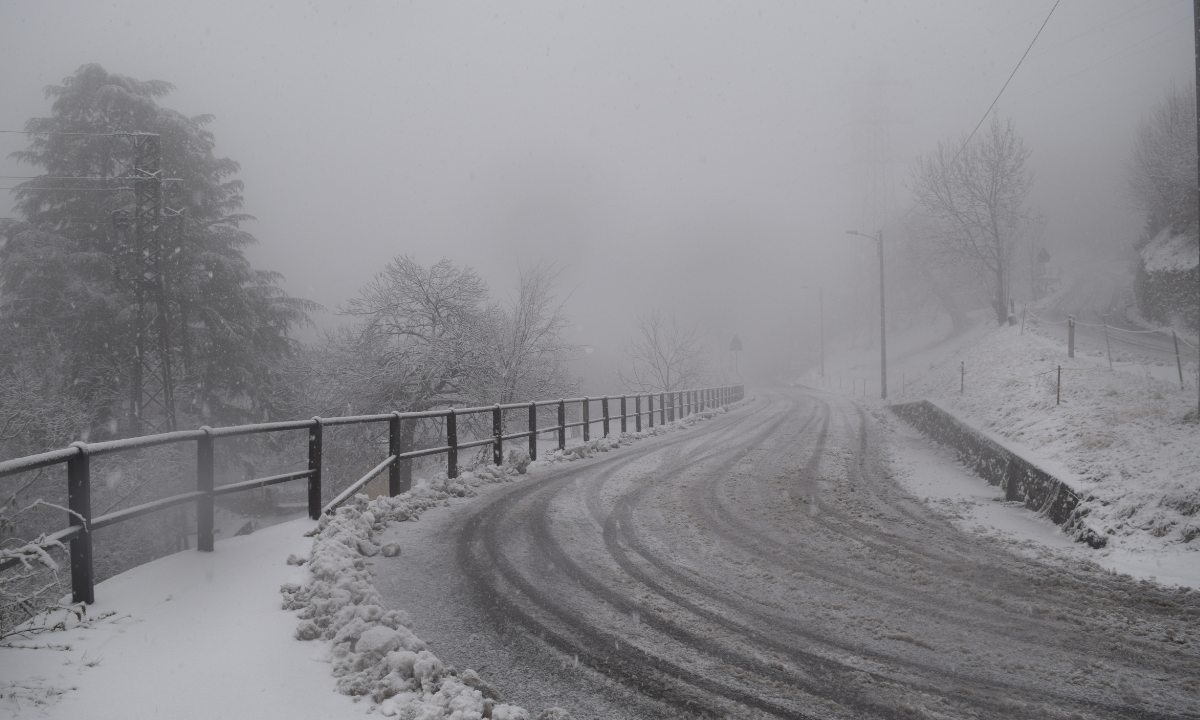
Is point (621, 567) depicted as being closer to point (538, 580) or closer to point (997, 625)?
point (538, 580)

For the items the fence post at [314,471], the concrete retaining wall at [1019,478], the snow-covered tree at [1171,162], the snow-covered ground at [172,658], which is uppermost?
the snow-covered tree at [1171,162]

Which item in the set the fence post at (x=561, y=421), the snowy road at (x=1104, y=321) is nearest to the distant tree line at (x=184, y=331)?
the fence post at (x=561, y=421)

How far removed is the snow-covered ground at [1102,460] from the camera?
5.54 m

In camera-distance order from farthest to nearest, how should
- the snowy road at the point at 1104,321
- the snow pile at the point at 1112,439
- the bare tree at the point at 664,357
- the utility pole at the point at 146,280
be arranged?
the bare tree at the point at 664,357 < the snowy road at the point at 1104,321 < the utility pole at the point at 146,280 < the snow pile at the point at 1112,439

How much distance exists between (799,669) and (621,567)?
2.07 meters

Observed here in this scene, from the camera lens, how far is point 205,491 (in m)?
4.87

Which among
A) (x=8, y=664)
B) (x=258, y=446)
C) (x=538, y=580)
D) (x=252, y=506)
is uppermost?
(x=8, y=664)

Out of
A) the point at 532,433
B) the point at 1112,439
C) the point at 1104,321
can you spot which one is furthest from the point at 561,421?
the point at 1104,321

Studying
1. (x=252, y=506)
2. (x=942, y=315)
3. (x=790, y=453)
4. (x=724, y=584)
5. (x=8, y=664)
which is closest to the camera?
(x=8, y=664)

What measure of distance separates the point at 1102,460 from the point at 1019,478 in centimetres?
132

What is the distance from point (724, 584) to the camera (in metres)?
4.76

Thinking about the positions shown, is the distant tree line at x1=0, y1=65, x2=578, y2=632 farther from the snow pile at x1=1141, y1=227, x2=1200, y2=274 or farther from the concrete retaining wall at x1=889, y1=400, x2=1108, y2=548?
the snow pile at x1=1141, y1=227, x2=1200, y2=274

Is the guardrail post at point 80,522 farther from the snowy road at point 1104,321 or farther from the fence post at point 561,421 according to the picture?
the snowy road at point 1104,321

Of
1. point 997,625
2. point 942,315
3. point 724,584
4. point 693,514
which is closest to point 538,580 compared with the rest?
point 724,584
